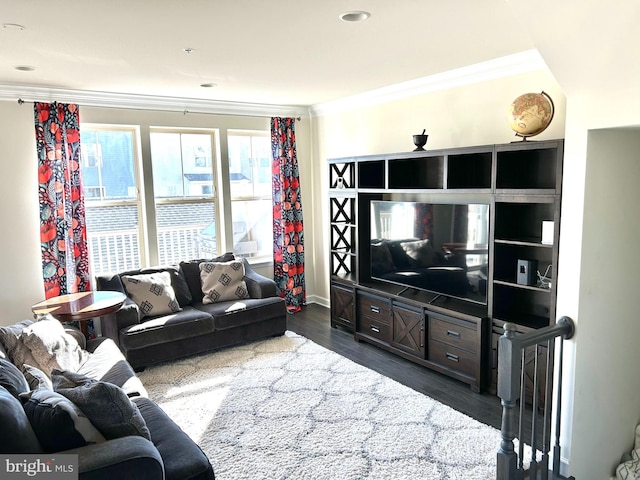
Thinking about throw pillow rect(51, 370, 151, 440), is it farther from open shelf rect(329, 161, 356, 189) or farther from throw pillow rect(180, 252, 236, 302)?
open shelf rect(329, 161, 356, 189)

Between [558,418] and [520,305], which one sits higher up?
[520,305]

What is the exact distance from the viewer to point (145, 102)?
4859 mm

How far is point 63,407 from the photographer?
6.09 ft

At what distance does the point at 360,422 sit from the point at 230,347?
6.14ft

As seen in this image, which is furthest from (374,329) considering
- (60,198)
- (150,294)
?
(60,198)

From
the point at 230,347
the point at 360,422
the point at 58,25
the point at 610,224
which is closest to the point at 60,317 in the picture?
the point at 230,347

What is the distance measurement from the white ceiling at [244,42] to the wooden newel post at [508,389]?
170cm

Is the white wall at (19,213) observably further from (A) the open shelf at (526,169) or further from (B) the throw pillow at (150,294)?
(A) the open shelf at (526,169)

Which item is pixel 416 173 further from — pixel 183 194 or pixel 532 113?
pixel 183 194

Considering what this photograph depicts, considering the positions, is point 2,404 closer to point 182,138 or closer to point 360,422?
point 360,422

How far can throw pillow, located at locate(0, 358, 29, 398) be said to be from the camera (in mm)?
2047

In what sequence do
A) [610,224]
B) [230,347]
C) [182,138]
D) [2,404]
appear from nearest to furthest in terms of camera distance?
[2,404], [610,224], [230,347], [182,138]

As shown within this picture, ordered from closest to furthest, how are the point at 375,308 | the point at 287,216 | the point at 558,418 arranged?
1. the point at 558,418
2. the point at 375,308
3. the point at 287,216

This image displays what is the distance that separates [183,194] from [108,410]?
142 inches
